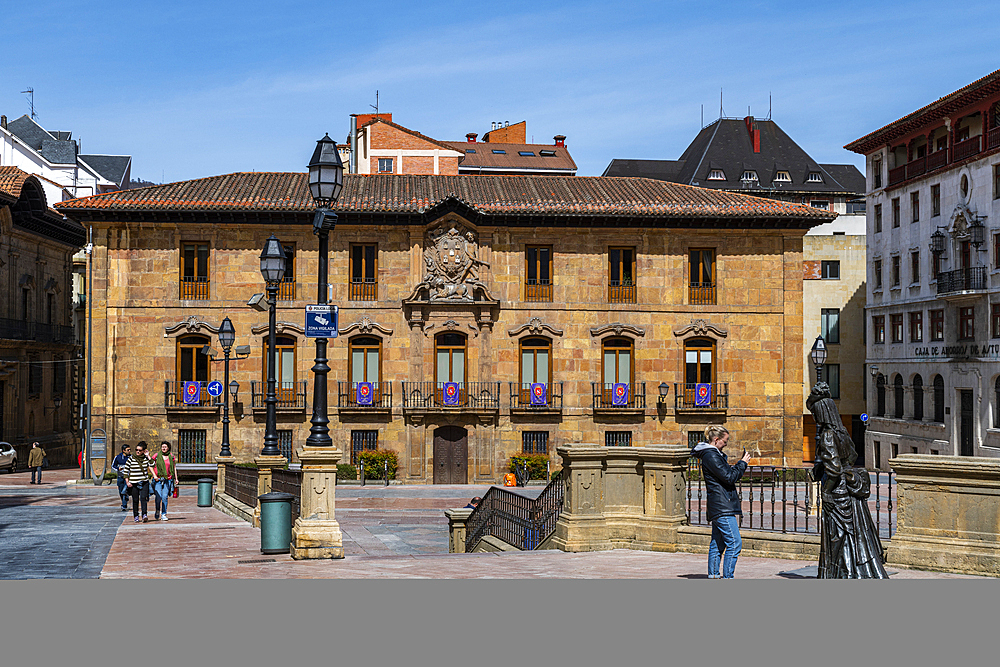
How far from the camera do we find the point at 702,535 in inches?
555

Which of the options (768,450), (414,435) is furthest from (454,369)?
(768,450)

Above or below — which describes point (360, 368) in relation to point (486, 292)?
below

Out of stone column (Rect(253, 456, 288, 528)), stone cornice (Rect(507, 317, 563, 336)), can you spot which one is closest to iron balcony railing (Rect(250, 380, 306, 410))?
stone cornice (Rect(507, 317, 563, 336))

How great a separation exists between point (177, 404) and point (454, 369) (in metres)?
10.4

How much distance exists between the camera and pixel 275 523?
14789mm

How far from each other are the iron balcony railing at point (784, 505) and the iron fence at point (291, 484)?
595cm

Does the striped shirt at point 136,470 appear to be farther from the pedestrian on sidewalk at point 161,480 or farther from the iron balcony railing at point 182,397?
the iron balcony railing at point 182,397

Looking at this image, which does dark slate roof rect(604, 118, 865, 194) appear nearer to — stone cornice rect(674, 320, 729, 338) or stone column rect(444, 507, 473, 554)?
stone cornice rect(674, 320, 729, 338)

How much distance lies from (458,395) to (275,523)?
942 inches

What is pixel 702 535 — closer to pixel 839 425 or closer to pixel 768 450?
pixel 839 425

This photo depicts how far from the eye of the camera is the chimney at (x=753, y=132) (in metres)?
77.4

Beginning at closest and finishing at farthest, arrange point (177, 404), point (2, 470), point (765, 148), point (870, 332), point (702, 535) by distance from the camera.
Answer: point (702, 535)
point (177, 404)
point (2, 470)
point (870, 332)
point (765, 148)

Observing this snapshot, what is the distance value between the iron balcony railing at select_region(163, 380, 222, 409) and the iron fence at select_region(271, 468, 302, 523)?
19.7 metres

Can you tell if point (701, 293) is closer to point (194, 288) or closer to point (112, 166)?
point (194, 288)
